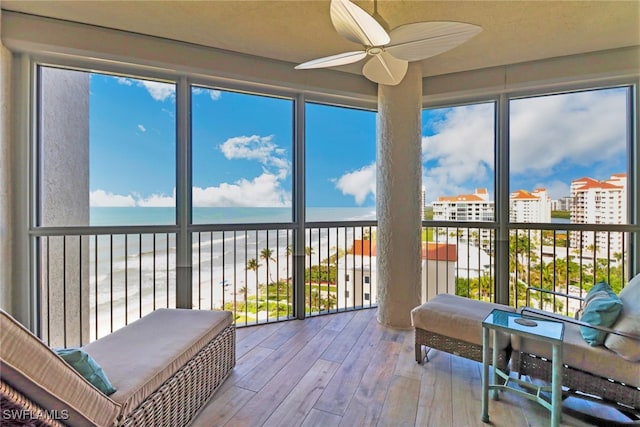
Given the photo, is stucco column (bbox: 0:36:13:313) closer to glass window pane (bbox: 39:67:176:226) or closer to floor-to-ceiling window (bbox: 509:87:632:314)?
glass window pane (bbox: 39:67:176:226)

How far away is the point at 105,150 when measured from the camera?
2.83 m

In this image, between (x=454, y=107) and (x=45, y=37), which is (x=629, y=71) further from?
(x=45, y=37)

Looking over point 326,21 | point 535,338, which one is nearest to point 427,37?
point 326,21

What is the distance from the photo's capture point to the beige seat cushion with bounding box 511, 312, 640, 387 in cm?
155

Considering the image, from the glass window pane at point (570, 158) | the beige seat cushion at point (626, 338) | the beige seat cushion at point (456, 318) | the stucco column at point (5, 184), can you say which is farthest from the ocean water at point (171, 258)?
the beige seat cushion at point (626, 338)

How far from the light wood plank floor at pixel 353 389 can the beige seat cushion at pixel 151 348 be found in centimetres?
45

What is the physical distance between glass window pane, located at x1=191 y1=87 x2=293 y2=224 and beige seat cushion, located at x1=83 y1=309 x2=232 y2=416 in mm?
1230

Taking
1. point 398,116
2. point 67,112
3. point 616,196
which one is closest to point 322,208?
point 398,116

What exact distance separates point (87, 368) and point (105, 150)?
2.36 metres

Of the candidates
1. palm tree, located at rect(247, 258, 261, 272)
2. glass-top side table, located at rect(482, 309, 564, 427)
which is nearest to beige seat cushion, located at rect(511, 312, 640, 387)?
glass-top side table, located at rect(482, 309, 564, 427)

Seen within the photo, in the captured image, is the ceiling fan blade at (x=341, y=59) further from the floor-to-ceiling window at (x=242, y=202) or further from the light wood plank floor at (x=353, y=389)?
the light wood plank floor at (x=353, y=389)

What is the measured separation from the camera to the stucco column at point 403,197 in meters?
3.08

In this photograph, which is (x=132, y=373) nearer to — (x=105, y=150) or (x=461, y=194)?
(x=105, y=150)

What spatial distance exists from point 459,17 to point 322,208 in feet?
7.21
